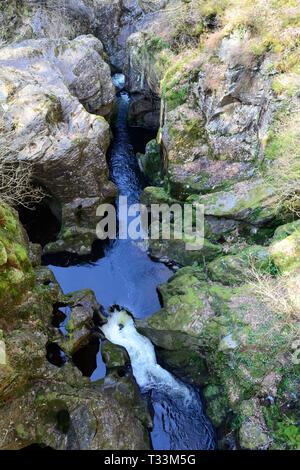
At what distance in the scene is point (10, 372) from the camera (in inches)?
402

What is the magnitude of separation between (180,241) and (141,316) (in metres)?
3.56

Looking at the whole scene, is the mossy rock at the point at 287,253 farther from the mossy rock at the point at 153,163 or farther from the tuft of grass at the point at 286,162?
the mossy rock at the point at 153,163

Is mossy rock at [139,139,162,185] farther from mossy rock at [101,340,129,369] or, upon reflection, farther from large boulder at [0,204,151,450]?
mossy rock at [101,340,129,369]

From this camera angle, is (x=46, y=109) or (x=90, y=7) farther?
(x=90, y=7)

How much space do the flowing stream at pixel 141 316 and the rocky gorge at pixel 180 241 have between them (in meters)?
0.39

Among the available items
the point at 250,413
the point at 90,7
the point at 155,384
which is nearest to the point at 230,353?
the point at 250,413

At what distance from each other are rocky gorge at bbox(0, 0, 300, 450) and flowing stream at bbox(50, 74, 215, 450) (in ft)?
1.29

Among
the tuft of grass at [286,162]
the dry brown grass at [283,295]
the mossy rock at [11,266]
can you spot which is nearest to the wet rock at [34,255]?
the mossy rock at [11,266]

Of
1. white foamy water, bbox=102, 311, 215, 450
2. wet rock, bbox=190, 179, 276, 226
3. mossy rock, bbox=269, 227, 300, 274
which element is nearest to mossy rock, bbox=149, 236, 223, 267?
wet rock, bbox=190, 179, 276, 226

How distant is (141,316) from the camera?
15.6m

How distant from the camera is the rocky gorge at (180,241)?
1112cm

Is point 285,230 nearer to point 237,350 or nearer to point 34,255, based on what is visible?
point 237,350

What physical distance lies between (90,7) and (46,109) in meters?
16.2
